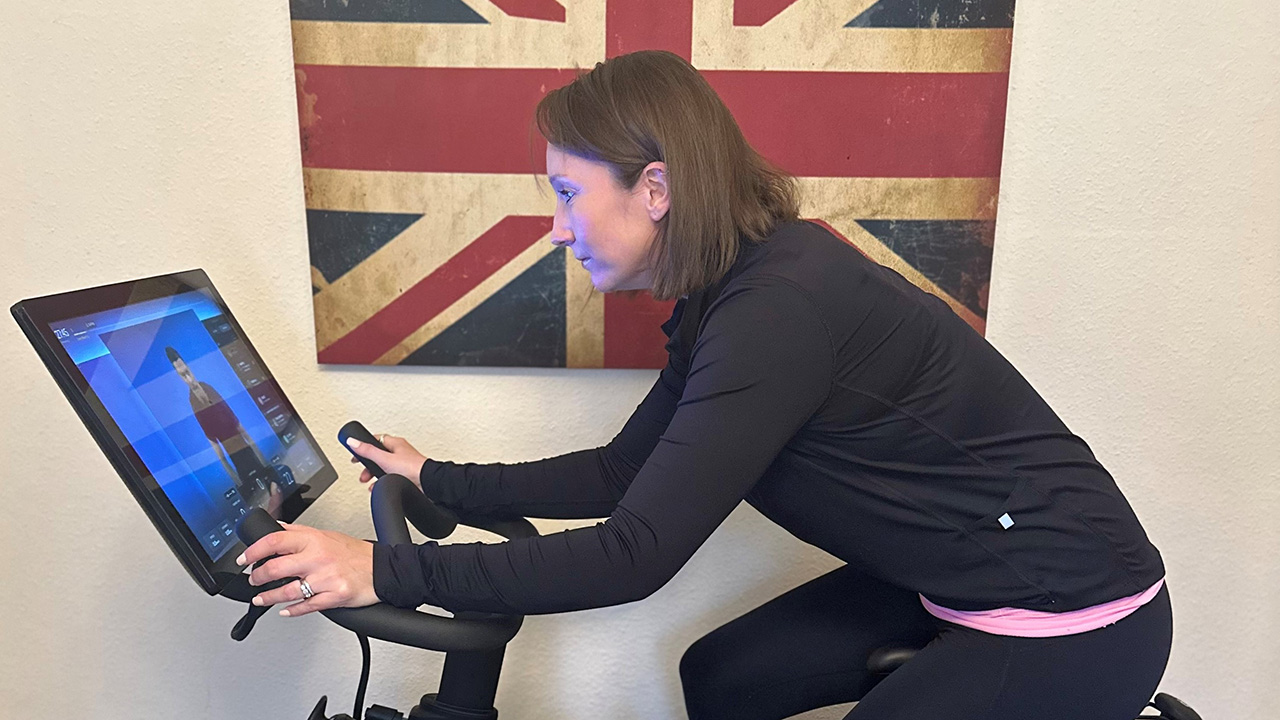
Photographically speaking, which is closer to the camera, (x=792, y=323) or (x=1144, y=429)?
(x=792, y=323)

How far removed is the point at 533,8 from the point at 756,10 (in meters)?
0.36

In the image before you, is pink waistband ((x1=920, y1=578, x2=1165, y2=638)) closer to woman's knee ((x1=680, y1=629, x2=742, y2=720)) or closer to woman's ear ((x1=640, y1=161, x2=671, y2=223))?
woman's knee ((x1=680, y1=629, x2=742, y2=720))

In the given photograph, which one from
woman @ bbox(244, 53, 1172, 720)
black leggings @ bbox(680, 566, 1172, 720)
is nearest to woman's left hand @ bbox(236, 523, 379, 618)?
woman @ bbox(244, 53, 1172, 720)

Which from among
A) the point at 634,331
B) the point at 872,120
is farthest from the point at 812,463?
the point at 872,120

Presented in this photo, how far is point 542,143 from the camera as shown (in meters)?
1.42

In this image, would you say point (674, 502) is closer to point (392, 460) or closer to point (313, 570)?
point (313, 570)

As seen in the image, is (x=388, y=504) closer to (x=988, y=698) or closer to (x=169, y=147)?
(x=988, y=698)

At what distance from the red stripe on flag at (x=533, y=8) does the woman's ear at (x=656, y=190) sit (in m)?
0.56

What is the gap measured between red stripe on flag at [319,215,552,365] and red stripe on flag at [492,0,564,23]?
0.32m

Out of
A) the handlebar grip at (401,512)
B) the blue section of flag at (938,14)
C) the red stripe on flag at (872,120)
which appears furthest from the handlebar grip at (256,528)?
the blue section of flag at (938,14)

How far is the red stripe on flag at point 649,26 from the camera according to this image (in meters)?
1.42

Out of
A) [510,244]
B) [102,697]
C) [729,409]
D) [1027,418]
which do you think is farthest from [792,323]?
[102,697]

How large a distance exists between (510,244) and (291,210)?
0.38 m

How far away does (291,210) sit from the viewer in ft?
4.98
